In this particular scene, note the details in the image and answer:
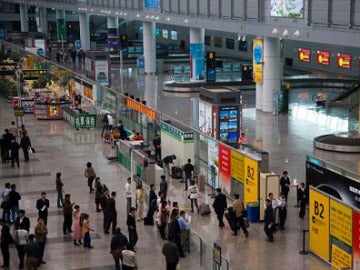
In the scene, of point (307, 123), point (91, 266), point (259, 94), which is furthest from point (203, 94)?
point (91, 266)

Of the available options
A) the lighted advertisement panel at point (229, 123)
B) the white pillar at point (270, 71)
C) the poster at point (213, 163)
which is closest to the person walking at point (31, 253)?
the poster at point (213, 163)

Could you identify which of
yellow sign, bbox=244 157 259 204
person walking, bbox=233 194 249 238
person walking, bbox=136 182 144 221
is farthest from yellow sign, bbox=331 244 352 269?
person walking, bbox=136 182 144 221

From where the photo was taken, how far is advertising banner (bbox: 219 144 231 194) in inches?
906

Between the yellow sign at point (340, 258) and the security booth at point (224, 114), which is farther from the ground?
the security booth at point (224, 114)

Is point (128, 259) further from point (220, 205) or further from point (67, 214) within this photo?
point (220, 205)

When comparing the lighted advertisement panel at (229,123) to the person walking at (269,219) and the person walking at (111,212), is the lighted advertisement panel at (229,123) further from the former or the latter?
the person walking at (269,219)

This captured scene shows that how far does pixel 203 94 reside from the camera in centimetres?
3238

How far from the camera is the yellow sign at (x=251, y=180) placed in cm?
2088

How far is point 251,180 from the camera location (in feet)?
69.7

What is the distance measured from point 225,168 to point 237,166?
1015 millimetres

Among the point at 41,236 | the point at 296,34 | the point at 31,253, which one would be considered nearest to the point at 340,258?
the point at 31,253

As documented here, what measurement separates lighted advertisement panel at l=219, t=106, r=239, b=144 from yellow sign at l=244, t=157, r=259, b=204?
9311mm

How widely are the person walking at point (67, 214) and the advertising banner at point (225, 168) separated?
5209mm

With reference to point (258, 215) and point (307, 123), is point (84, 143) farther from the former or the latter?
point (258, 215)
